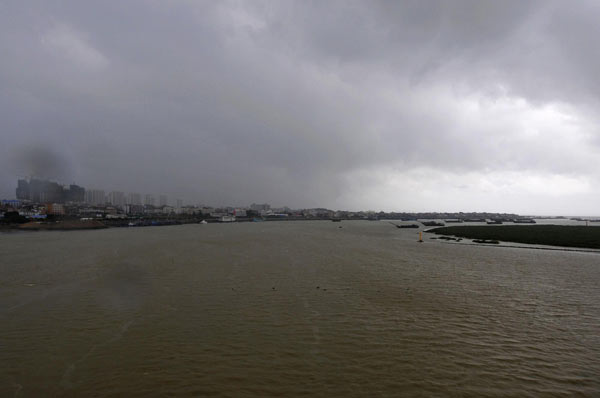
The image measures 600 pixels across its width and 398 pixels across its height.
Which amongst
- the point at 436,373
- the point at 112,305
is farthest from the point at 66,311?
the point at 436,373

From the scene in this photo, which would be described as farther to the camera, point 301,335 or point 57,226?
point 57,226

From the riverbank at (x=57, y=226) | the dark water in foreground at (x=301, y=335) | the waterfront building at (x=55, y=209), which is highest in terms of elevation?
the waterfront building at (x=55, y=209)

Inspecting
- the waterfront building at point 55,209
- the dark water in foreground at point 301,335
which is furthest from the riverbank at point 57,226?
the dark water in foreground at point 301,335

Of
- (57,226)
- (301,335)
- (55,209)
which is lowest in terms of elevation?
(57,226)

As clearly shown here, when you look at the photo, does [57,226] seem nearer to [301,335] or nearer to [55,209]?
[55,209]

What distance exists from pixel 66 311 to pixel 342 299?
30.6 ft

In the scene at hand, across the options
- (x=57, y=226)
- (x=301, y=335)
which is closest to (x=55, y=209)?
(x=57, y=226)

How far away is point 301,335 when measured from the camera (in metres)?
7.95

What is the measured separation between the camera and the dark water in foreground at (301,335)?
5582mm

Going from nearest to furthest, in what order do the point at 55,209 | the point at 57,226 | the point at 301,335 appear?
1. the point at 301,335
2. the point at 57,226
3. the point at 55,209

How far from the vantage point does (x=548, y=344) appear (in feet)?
23.9

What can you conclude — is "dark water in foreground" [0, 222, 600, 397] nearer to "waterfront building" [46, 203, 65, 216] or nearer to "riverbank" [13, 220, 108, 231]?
"riverbank" [13, 220, 108, 231]

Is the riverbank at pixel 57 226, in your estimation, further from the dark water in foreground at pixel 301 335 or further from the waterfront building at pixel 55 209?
the dark water in foreground at pixel 301 335

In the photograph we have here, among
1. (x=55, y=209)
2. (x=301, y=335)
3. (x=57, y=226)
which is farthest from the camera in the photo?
(x=55, y=209)
